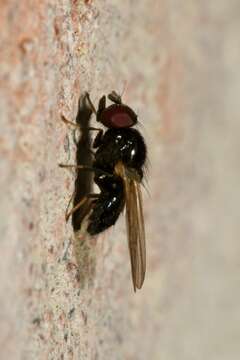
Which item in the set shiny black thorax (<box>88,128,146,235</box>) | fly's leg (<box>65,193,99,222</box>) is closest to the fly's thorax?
shiny black thorax (<box>88,128,146,235</box>)

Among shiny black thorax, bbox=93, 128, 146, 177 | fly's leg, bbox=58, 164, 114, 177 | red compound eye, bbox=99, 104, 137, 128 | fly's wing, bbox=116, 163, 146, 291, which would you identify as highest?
red compound eye, bbox=99, 104, 137, 128

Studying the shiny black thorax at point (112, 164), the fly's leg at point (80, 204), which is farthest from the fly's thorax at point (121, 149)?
the fly's leg at point (80, 204)

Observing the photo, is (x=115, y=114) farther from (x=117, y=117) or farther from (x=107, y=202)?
(x=107, y=202)

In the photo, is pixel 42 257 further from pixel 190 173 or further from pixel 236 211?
pixel 236 211

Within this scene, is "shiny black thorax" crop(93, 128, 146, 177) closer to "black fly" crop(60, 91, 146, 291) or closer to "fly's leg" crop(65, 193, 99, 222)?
"black fly" crop(60, 91, 146, 291)

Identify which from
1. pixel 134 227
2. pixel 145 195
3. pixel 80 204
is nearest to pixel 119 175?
pixel 134 227

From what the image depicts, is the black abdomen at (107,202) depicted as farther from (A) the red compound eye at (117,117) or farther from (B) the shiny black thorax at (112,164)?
(A) the red compound eye at (117,117)

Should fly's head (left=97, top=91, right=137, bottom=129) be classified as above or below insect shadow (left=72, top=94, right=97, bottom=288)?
above
